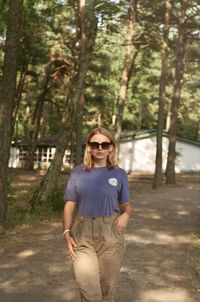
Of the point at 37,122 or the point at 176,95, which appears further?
the point at 37,122

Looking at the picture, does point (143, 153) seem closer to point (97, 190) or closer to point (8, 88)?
point (8, 88)

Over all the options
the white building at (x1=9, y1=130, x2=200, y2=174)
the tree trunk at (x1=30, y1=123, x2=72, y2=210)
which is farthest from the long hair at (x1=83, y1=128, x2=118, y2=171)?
the white building at (x1=9, y1=130, x2=200, y2=174)

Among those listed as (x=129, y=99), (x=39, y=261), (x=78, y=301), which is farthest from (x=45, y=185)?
(x=129, y=99)

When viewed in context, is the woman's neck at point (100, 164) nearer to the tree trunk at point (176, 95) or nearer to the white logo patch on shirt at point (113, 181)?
the white logo patch on shirt at point (113, 181)

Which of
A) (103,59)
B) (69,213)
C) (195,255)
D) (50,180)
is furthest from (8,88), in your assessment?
(103,59)

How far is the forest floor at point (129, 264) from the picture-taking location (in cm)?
684

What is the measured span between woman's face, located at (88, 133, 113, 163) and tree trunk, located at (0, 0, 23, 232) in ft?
21.0

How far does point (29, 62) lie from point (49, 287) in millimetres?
29399

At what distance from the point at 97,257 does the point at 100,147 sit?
3.47 ft

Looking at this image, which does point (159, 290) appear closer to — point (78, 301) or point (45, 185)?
point (78, 301)

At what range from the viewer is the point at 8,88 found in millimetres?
10789

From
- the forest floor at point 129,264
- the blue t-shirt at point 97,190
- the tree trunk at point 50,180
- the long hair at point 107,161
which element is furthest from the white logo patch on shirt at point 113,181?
the tree trunk at point 50,180

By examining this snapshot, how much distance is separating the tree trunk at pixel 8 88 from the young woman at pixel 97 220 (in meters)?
6.43

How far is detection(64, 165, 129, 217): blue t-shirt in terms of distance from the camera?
4.55m
